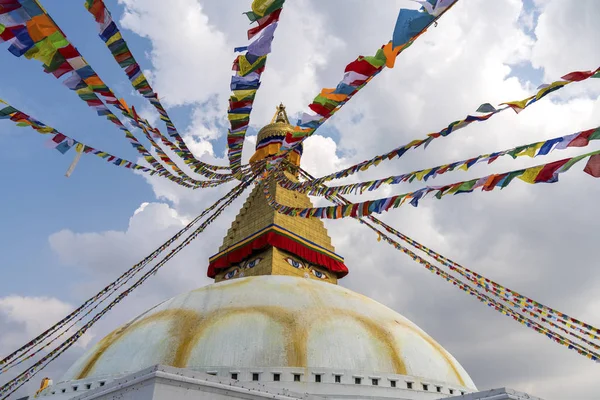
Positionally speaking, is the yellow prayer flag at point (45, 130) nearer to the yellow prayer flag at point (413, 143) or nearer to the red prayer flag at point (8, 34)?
the red prayer flag at point (8, 34)

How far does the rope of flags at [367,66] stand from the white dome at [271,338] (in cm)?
406

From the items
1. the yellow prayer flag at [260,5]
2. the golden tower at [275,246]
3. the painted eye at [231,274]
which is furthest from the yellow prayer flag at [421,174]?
the painted eye at [231,274]

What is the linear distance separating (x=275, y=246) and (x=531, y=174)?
10.7m

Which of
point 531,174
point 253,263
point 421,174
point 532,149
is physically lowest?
point 531,174

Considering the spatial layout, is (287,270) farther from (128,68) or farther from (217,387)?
(128,68)

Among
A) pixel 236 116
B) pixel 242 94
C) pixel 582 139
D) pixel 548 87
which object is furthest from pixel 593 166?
pixel 236 116

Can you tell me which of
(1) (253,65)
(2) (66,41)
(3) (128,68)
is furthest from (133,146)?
(1) (253,65)

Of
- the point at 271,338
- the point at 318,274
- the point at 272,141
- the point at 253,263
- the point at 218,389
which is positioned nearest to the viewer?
the point at 218,389

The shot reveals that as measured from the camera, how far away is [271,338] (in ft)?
28.5

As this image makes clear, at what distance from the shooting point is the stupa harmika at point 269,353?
22.8 ft

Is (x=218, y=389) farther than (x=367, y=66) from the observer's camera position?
Yes

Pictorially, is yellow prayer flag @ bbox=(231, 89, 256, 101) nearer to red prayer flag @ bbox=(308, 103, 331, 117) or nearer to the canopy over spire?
red prayer flag @ bbox=(308, 103, 331, 117)

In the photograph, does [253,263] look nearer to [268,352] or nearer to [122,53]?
[268,352]

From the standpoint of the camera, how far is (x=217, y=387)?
21.9 ft
